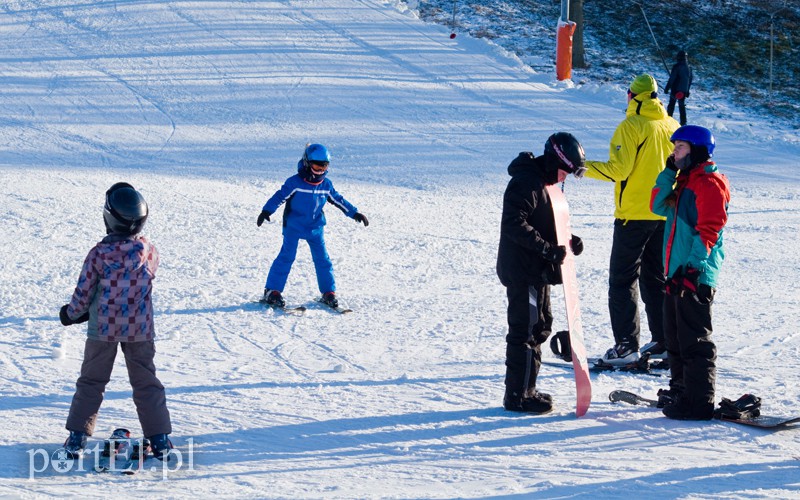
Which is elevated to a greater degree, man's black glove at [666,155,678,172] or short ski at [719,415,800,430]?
man's black glove at [666,155,678,172]

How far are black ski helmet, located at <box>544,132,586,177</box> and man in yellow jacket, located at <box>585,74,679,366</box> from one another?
0.86m

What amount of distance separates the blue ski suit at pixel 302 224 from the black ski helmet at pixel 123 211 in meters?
3.06

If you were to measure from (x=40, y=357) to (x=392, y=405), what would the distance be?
232 centimetres

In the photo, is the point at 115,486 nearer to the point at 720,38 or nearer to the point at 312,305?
the point at 312,305

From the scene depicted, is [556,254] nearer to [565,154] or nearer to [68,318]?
[565,154]

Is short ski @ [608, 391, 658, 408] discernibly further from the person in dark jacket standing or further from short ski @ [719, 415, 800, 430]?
the person in dark jacket standing

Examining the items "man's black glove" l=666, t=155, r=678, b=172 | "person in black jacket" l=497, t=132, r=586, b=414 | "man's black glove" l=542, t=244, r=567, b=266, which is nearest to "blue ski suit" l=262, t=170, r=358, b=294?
"person in black jacket" l=497, t=132, r=586, b=414

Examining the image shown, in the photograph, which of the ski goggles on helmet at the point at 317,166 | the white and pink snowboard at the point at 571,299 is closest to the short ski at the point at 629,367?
the white and pink snowboard at the point at 571,299

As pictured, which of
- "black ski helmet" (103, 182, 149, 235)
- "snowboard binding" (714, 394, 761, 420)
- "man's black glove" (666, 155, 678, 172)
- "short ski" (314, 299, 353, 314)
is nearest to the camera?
"black ski helmet" (103, 182, 149, 235)

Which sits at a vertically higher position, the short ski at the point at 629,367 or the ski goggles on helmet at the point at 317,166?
the ski goggles on helmet at the point at 317,166

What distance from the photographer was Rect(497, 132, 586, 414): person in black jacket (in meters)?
5.20

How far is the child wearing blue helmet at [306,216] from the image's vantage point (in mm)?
7465

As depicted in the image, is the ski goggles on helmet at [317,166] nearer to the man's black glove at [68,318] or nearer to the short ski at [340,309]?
the short ski at [340,309]

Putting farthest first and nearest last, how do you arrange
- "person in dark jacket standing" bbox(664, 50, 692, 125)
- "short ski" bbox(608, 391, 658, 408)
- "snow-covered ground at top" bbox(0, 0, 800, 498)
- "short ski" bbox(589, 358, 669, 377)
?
"person in dark jacket standing" bbox(664, 50, 692, 125), "short ski" bbox(589, 358, 669, 377), "short ski" bbox(608, 391, 658, 408), "snow-covered ground at top" bbox(0, 0, 800, 498)
